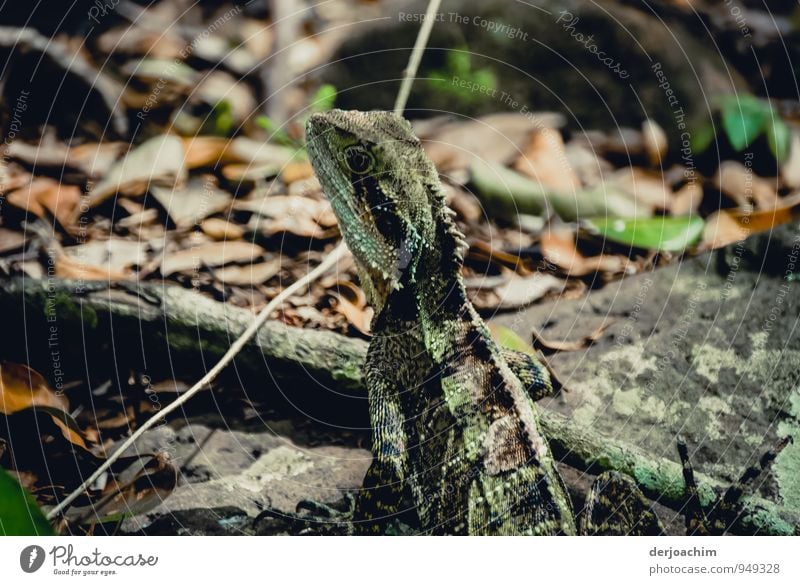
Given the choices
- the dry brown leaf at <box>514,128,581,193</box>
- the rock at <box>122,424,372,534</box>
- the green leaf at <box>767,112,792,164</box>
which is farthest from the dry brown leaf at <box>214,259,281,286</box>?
the green leaf at <box>767,112,792,164</box>

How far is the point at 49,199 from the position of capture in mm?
1480

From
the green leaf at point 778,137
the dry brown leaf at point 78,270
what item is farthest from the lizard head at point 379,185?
the green leaf at point 778,137

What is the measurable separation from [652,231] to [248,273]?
1016 millimetres

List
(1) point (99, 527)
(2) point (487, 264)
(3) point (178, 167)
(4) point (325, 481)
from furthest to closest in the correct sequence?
(2) point (487, 264), (3) point (178, 167), (4) point (325, 481), (1) point (99, 527)

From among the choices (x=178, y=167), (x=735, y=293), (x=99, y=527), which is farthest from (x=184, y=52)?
(x=735, y=293)

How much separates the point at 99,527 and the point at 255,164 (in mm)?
820

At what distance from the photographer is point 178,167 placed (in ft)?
5.03

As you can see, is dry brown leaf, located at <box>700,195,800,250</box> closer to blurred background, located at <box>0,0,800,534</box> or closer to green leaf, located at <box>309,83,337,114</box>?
blurred background, located at <box>0,0,800,534</box>

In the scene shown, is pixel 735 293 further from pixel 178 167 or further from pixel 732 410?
pixel 178 167

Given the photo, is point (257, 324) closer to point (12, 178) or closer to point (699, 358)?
point (12, 178)

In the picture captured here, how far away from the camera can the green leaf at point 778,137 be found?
1.77 metres

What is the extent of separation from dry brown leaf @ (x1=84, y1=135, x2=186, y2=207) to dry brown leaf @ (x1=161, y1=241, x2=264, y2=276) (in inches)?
6.4

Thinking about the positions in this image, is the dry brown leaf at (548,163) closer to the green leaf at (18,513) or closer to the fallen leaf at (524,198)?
the fallen leaf at (524,198)

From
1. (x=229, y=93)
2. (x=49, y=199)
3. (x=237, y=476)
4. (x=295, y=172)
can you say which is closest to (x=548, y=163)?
(x=295, y=172)
